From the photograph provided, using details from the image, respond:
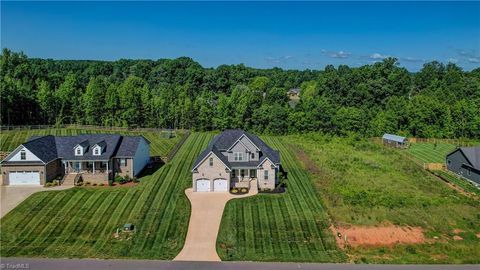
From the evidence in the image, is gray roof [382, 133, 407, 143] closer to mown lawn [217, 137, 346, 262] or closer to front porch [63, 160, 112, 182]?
mown lawn [217, 137, 346, 262]

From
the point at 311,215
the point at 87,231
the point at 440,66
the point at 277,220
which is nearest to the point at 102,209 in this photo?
the point at 87,231

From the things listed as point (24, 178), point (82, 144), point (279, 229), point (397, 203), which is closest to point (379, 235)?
point (279, 229)

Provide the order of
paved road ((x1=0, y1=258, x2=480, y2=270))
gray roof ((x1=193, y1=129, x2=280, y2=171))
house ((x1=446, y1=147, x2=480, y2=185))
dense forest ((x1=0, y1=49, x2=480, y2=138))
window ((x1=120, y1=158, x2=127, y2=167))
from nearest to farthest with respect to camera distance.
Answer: paved road ((x1=0, y1=258, x2=480, y2=270)) < gray roof ((x1=193, y1=129, x2=280, y2=171)) < window ((x1=120, y1=158, x2=127, y2=167)) < house ((x1=446, y1=147, x2=480, y2=185)) < dense forest ((x1=0, y1=49, x2=480, y2=138))

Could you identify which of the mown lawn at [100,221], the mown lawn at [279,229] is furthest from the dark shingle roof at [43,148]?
the mown lawn at [279,229]

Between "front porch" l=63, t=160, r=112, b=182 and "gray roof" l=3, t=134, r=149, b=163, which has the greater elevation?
"gray roof" l=3, t=134, r=149, b=163

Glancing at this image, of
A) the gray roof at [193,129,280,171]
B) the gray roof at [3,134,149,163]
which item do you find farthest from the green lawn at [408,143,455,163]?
the gray roof at [3,134,149,163]

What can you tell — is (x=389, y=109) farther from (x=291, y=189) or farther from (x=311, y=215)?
(x=311, y=215)
